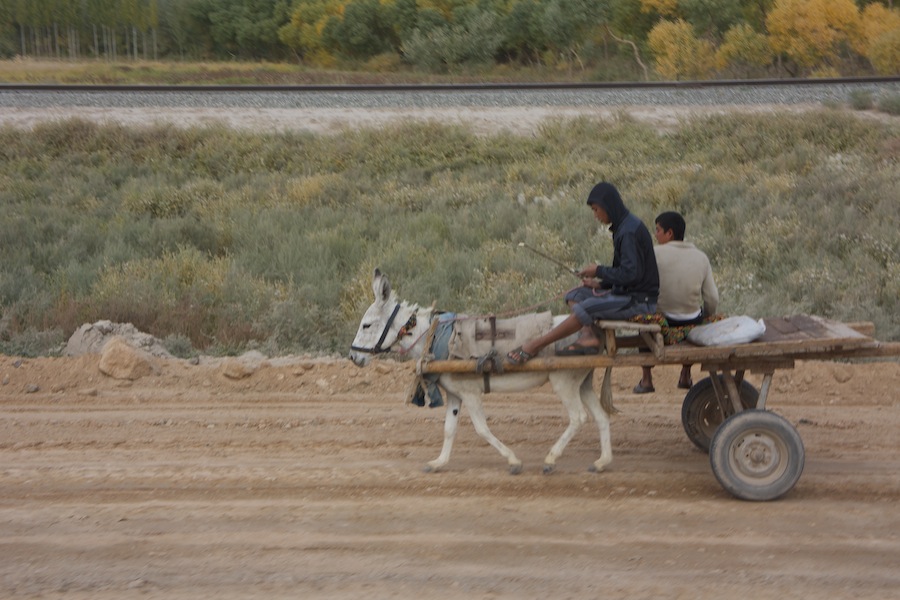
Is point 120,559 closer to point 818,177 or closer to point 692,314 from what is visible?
point 692,314

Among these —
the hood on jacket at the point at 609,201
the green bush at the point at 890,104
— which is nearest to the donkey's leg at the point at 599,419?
the hood on jacket at the point at 609,201

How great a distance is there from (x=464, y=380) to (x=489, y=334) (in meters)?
0.41

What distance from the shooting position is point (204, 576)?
5.97 meters

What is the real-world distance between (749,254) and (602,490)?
8.24 m

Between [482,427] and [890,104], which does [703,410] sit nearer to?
[482,427]

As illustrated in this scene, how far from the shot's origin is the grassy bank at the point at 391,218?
41.4ft

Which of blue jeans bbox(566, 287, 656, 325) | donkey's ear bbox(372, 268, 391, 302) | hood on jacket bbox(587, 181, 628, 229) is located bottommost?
blue jeans bbox(566, 287, 656, 325)

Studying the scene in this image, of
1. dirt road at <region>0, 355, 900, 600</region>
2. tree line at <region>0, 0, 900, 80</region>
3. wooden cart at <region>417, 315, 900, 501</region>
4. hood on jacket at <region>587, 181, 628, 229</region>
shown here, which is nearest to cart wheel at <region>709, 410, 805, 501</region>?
wooden cart at <region>417, 315, 900, 501</region>

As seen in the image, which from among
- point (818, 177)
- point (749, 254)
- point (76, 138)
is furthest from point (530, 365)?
point (76, 138)

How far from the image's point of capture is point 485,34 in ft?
139

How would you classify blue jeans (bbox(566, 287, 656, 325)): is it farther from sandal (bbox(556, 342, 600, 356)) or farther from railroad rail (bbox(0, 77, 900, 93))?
railroad rail (bbox(0, 77, 900, 93))

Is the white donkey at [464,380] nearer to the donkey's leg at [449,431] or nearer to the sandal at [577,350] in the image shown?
the donkey's leg at [449,431]

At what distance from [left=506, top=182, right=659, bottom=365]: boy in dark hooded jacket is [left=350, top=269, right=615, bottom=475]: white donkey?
0.34 m

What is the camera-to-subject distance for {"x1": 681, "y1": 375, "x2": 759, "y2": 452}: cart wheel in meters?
8.13
